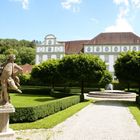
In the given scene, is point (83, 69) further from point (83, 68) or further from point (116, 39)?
point (116, 39)

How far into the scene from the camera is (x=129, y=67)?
28844 millimetres

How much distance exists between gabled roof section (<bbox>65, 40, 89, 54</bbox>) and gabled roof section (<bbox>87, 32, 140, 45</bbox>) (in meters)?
4.80

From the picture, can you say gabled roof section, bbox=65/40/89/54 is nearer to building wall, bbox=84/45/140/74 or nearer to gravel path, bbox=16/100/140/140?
building wall, bbox=84/45/140/74

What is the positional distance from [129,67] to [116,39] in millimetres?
43695

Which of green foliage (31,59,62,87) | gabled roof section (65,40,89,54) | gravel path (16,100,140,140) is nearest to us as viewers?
gravel path (16,100,140,140)

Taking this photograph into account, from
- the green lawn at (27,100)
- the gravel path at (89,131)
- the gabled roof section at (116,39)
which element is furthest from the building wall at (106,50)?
the gravel path at (89,131)

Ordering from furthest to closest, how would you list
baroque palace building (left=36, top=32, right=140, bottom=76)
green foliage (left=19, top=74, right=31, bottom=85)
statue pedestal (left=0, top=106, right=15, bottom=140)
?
baroque palace building (left=36, top=32, right=140, bottom=76) → green foliage (left=19, top=74, right=31, bottom=85) → statue pedestal (left=0, top=106, right=15, bottom=140)

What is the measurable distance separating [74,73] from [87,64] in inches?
60.8

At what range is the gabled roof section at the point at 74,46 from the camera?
75.5 meters

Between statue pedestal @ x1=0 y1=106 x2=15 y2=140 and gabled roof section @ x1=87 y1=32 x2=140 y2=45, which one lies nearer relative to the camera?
statue pedestal @ x1=0 y1=106 x2=15 y2=140

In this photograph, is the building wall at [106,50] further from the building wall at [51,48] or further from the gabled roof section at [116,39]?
the building wall at [51,48]

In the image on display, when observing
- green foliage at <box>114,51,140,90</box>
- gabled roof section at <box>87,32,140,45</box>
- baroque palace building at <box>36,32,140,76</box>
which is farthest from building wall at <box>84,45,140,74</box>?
green foliage at <box>114,51,140,90</box>

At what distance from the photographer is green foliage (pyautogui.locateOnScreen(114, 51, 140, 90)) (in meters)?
28.5

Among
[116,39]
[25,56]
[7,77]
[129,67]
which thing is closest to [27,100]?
[129,67]
